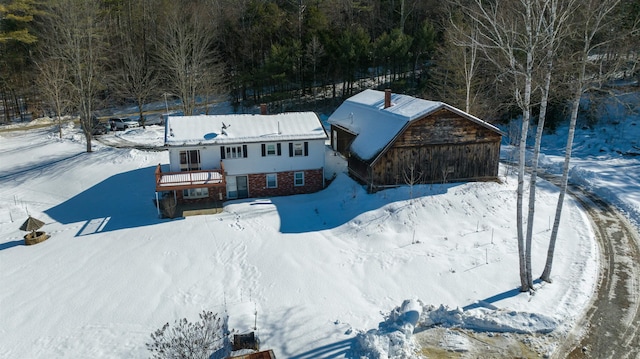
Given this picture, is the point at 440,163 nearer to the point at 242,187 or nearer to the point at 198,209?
the point at 242,187

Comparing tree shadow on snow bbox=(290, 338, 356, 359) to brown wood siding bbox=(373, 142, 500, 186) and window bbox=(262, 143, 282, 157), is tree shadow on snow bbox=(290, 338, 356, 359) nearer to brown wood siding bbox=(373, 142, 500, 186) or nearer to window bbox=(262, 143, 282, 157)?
brown wood siding bbox=(373, 142, 500, 186)

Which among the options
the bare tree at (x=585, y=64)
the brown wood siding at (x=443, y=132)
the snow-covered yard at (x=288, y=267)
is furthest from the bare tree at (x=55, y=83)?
the bare tree at (x=585, y=64)

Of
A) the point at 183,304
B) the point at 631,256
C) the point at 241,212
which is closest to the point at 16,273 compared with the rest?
the point at 183,304

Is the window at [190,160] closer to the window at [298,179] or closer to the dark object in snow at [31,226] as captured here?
the window at [298,179]

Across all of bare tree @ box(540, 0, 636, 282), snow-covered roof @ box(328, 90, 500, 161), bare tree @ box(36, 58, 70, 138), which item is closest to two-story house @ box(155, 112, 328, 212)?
snow-covered roof @ box(328, 90, 500, 161)

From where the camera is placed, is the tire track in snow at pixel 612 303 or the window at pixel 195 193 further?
the window at pixel 195 193
